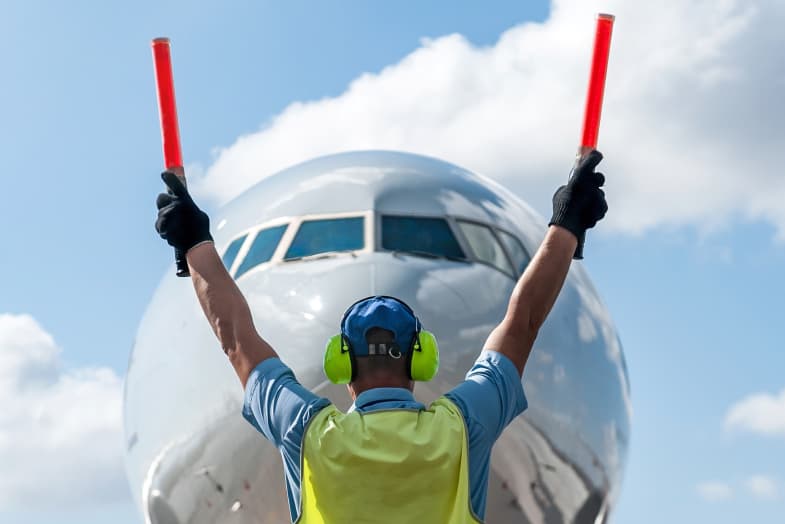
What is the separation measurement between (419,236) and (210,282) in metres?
2.98

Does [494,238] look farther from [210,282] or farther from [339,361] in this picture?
[339,361]

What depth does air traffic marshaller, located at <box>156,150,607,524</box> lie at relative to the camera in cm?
379

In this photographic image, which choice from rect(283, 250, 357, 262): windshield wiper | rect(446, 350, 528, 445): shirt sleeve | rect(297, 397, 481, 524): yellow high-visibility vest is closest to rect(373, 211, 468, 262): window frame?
rect(283, 250, 357, 262): windshield wiper

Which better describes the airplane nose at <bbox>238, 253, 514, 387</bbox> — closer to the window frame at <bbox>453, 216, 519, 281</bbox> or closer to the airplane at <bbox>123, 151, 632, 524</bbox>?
the airplane at <bbox>123, 151, 632, 524</bbox>

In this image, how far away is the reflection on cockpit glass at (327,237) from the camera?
285 inches

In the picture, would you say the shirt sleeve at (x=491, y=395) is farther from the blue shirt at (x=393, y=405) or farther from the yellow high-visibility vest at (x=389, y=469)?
the yellow high-visibility vest at (x=389, y=469)

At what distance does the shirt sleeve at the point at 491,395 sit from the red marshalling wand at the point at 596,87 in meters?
0.55

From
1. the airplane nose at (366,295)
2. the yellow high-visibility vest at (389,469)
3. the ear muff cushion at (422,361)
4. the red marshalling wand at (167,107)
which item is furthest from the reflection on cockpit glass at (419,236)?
the yellow high-visibility vest at (389,469)

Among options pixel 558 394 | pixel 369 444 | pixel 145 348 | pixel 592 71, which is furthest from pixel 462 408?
pixel 145 348

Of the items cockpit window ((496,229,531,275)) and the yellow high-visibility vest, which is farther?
cockpit window ((496,229,531,275))

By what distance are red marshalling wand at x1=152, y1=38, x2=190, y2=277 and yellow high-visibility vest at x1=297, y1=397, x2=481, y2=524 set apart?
122cm

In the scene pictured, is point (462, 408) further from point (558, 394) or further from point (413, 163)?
point (413, 163)

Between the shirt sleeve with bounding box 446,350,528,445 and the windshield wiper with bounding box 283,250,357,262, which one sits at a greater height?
the windshield wiper with bounding box 283,250,357,262

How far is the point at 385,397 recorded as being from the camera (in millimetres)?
3990
